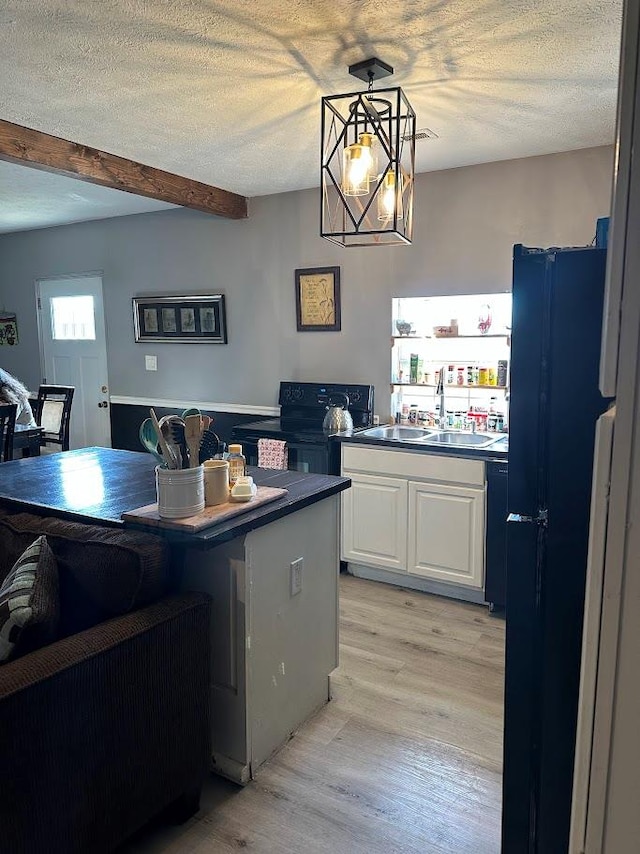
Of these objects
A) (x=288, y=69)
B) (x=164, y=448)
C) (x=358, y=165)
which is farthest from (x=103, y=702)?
(x=288, y=69)

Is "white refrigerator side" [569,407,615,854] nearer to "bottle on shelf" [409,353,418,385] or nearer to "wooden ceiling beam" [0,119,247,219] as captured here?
"wooden ceiling beam" [0,119,247,219]

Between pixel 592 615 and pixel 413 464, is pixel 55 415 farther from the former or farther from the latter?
pixel 592 615

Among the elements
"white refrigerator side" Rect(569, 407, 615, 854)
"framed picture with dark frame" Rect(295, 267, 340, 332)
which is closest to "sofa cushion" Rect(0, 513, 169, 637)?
"white refrigerator side" Rect(569, 407, 615, 854)

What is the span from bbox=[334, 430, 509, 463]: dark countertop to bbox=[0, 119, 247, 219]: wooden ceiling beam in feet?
6.04

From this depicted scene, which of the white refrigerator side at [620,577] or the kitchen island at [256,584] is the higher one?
the white refrigerator side at [620,577]

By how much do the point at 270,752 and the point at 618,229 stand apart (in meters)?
2.08

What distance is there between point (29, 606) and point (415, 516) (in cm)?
232

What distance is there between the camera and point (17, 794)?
1374mm

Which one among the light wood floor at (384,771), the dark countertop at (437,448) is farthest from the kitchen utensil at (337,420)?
the light wood floor at (384,771)

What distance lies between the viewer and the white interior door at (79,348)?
5.64 metres

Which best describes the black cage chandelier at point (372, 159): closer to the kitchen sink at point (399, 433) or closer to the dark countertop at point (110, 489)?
the dark countertop at point (110, 489)

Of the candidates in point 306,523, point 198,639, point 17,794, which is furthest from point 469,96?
point 17,794

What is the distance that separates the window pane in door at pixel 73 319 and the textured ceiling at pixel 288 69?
8.50 ft

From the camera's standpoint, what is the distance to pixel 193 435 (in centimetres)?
184
